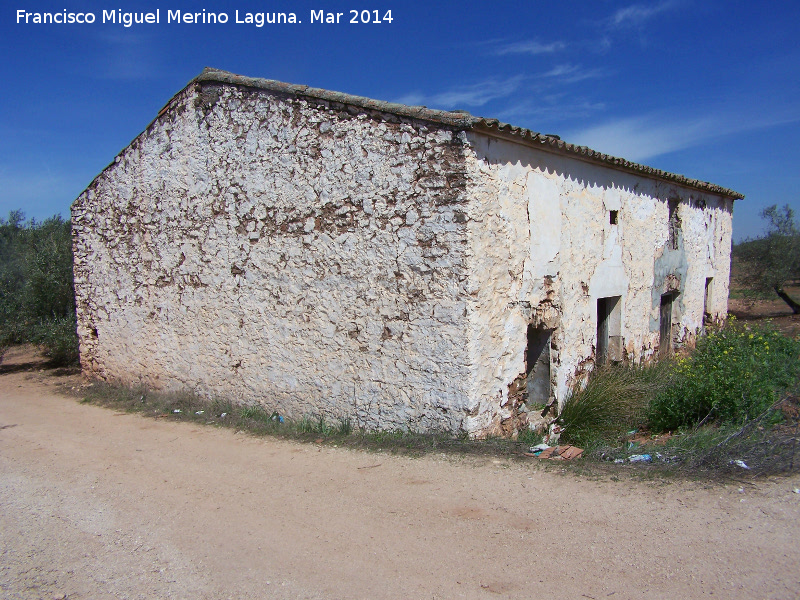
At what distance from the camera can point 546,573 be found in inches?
Result: 142

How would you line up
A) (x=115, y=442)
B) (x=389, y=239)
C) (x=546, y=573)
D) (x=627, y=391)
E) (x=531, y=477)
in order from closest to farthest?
(x=546, y=573) < (x=531, y=477) < (x=389, y=239) < (x=115, y=442) < (x=627, y=391)

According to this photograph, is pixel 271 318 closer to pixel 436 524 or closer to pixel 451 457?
pixel 451 457

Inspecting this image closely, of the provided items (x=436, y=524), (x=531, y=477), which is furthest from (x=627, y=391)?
(x=436, y=524)

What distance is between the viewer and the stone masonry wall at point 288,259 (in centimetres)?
596

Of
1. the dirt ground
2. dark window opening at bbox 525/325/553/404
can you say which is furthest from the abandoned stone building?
the dirt ground

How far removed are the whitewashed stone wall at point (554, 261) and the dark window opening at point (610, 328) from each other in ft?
0.46

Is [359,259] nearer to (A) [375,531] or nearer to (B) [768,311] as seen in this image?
(A) [375,531]

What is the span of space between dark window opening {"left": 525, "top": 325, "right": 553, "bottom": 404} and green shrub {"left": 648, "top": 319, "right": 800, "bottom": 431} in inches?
58.5

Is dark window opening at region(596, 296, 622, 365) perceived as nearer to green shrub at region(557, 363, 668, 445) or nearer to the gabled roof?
green shrub at region(557, 363, 668, 445)

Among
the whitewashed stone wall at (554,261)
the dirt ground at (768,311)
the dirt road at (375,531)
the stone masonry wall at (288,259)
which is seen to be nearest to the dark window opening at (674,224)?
the whitewashed stone wall at (554,261)

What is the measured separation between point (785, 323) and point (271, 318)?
1656cm

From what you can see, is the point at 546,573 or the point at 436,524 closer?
the point at 546,573

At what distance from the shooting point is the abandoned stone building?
19.4ft

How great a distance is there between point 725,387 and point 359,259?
14.8 ft
